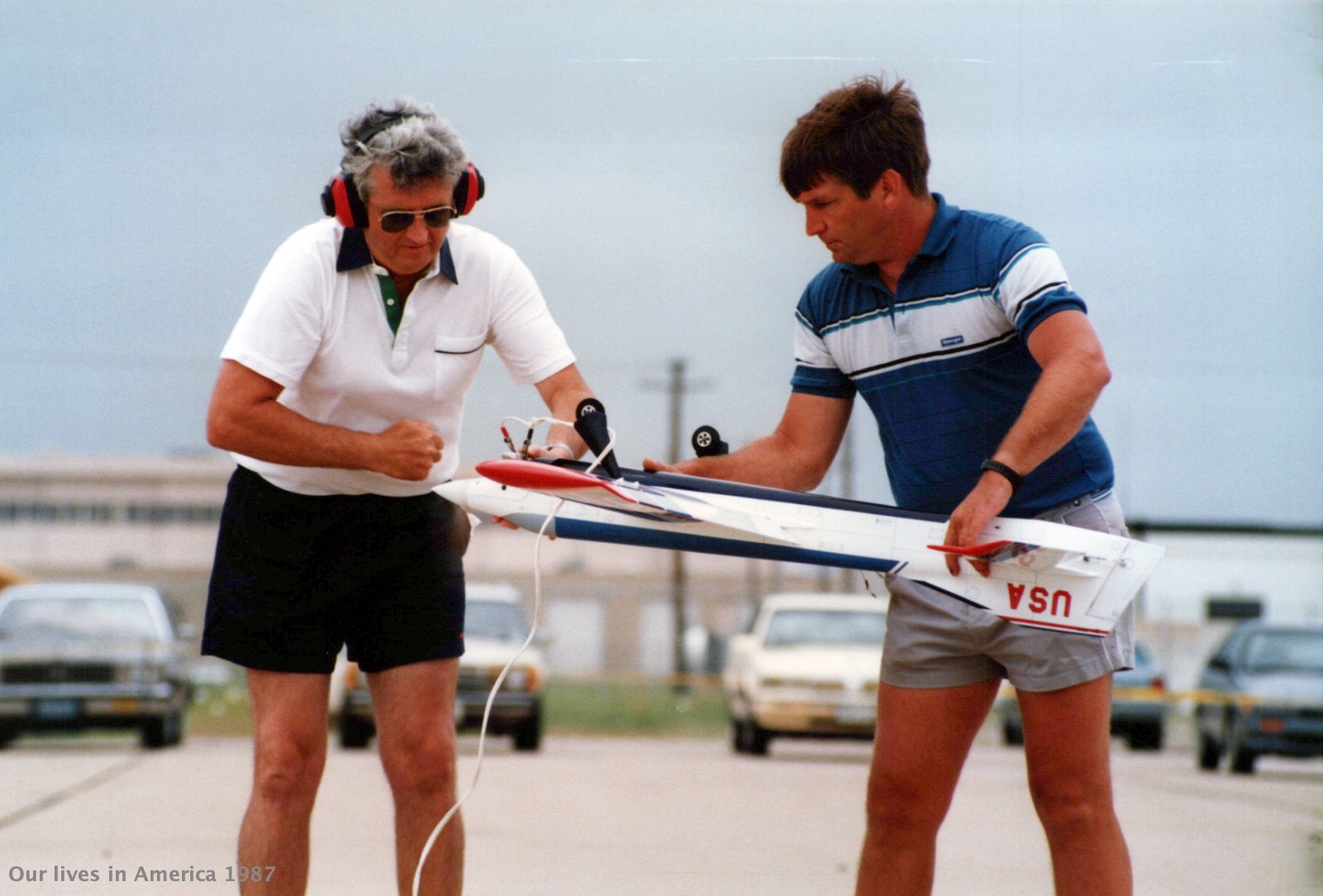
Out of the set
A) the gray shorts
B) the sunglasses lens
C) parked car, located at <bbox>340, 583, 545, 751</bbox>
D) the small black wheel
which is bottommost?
parked car, located at <bbox>340, 583, 545, 751</bbox>

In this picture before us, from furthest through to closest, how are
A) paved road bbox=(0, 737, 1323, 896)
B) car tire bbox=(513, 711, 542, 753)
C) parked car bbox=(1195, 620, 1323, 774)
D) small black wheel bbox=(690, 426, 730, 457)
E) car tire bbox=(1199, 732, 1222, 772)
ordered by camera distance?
1. car tire bbox=(513, 711, 542, 753)
2. car tire bbox=(1199, 732, 1222, 772)
3. parked car bbox=(1195, 620, 1323, 774)
4. paved road bbox=(0, 737, 1323, 896)
5. small black wheel bbox=(690, 426, 730, 457)

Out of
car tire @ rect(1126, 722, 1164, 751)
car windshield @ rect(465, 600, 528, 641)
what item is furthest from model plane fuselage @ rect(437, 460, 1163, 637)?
car tire @ rect(1126, 722, 1164, 751)

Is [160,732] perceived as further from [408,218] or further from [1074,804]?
[1074,804]

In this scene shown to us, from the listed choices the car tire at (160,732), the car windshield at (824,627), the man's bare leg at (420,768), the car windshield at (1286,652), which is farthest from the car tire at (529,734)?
the man's bare leg at (420,768)

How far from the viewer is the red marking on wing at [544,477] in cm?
283

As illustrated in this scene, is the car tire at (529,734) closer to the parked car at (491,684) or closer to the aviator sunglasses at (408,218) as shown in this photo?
the parked car at (491,684)

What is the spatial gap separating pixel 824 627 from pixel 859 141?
399 inches

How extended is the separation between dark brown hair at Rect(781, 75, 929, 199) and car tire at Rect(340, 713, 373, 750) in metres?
10.3

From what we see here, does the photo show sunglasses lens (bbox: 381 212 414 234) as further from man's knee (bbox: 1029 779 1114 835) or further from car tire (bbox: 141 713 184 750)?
car tire (bbox: 141 713 184 750)

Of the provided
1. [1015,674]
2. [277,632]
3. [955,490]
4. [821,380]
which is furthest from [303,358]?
[1015,674]

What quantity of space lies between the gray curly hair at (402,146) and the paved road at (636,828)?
2714 mm

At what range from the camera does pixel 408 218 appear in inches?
113

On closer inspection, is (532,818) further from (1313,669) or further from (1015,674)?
(1313,669)

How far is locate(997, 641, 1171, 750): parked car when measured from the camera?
15117 mm
